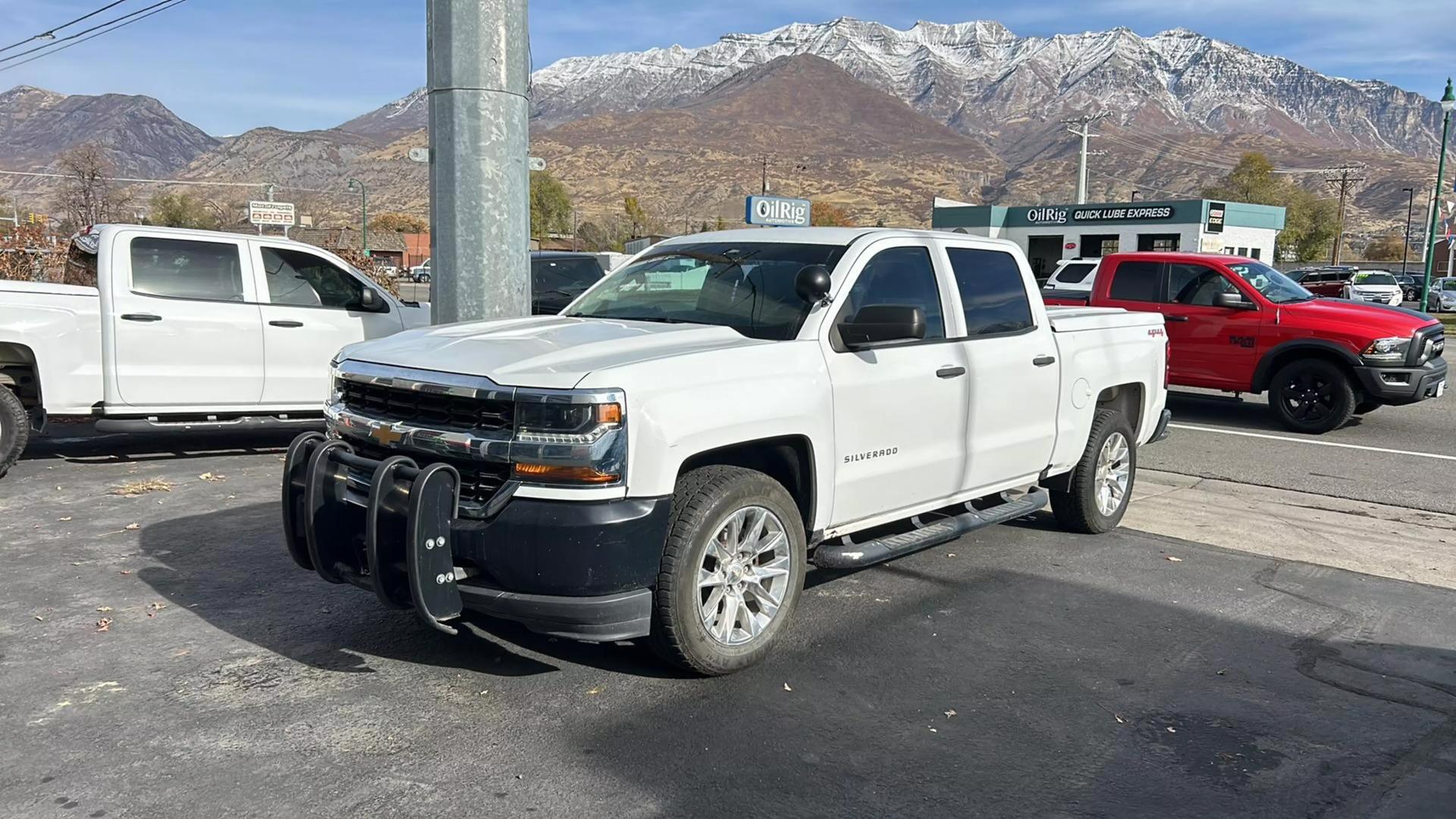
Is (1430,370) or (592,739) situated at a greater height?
(1430,370)

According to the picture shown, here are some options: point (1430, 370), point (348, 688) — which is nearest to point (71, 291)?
point (348, 688)

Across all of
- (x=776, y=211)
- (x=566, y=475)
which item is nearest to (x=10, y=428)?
(x=566, y=475)

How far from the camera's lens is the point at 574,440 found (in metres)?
3.95

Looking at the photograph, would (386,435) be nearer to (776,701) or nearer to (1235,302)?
(776,701)

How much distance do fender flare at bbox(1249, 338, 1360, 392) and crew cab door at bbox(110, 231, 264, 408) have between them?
10082 millimetres

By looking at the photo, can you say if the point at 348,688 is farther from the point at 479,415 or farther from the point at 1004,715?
the point at 1004,715

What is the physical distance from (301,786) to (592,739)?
970 mm

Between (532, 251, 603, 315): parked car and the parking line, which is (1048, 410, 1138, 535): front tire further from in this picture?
(532, 251, 603, 315): parked car

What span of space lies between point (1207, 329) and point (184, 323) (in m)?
10.3

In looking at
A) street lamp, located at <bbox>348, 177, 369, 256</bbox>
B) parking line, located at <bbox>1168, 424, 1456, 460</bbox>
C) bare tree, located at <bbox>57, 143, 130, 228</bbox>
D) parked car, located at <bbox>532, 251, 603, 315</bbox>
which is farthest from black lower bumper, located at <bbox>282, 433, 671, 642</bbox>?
bare tree, located at <bbox>57, 143, 130, 228</bbox>

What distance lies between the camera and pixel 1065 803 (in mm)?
3555

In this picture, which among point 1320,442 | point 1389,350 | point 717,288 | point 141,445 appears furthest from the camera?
point 1389,350

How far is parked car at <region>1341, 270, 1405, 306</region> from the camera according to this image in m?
41.5

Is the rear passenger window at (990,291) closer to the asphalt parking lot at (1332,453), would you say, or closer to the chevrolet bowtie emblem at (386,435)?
the chevrolet bowtie emblem at (386,435)
